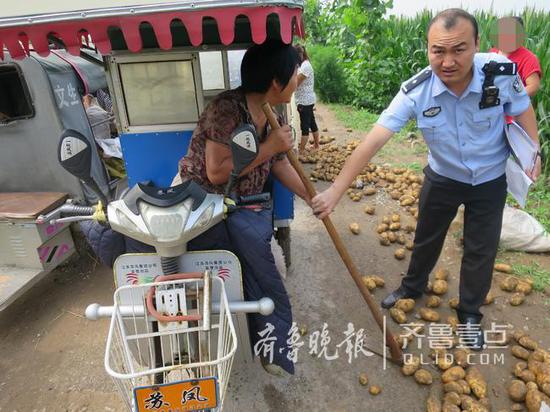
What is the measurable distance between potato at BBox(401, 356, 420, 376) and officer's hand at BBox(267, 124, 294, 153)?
5.19 feet

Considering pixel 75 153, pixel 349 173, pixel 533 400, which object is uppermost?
pixel 75 153

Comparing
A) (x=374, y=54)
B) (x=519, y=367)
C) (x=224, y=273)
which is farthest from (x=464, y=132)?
(x=374, y=54)

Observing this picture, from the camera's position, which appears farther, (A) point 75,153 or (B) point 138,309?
(B) point 138,309

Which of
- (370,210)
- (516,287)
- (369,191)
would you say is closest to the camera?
(516,287)

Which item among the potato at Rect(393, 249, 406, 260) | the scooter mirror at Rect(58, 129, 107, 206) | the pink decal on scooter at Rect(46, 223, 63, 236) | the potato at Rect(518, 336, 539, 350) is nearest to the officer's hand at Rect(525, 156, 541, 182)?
the potato at Rect(518, 336, 539, 350)

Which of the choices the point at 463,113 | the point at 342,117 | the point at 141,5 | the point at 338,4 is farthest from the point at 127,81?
the point at 338,4

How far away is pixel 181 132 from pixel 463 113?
1.74 m

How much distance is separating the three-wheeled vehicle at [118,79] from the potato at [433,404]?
60.2 inches

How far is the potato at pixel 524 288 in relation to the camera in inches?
122

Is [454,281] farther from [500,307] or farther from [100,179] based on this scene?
[100,179]

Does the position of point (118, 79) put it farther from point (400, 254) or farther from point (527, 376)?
point (527, 376)

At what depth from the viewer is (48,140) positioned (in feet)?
11.6

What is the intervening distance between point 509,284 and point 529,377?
0.95 metres

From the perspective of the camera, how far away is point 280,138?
200 centimetres
